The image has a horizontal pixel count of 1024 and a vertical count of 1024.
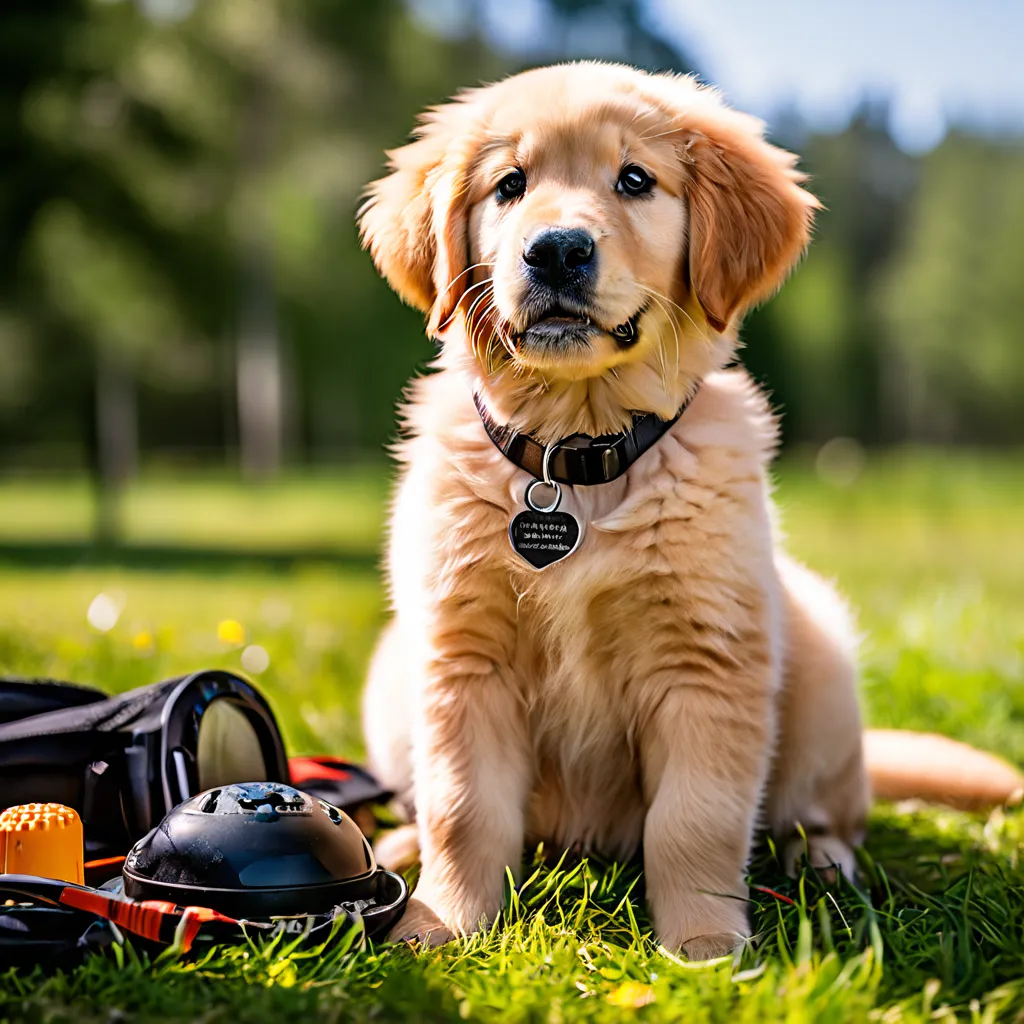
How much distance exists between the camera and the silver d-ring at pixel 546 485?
2.41 metres

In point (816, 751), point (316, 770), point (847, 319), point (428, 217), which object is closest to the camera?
point (428, 217)

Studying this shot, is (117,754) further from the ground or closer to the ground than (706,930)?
further from the ground

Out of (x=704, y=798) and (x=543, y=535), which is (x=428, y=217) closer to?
(x=543, y=535)

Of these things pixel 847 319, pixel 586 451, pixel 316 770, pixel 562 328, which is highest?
pixel 847 319

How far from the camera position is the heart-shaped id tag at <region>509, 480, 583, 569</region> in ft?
7.75

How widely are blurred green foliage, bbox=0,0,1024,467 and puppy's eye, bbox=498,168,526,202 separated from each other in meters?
0.74

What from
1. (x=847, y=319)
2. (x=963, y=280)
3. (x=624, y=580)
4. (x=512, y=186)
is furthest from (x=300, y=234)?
(x=624, y=580)

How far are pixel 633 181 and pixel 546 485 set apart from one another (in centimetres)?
65

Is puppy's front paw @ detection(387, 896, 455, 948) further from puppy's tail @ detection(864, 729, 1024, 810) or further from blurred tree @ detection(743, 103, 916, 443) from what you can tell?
blurred tree @ detection(743, 103, 916, 443)

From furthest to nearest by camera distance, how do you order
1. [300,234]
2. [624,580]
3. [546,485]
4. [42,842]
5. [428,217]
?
[300,234] < [428,217] < [546,485] < [624,580] < [42,842]

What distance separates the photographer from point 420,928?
224 cm

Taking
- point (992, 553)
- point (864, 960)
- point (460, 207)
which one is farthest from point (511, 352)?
point (992, 553)

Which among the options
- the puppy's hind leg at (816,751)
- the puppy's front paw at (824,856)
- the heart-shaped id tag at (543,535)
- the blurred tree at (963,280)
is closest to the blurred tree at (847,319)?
Answer: the blurred tree at (963,280)

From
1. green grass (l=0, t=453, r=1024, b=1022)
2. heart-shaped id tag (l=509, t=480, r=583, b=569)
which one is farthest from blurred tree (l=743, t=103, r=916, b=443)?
heart-shaped id tag (l=509, t=480, r=583, b=569)
